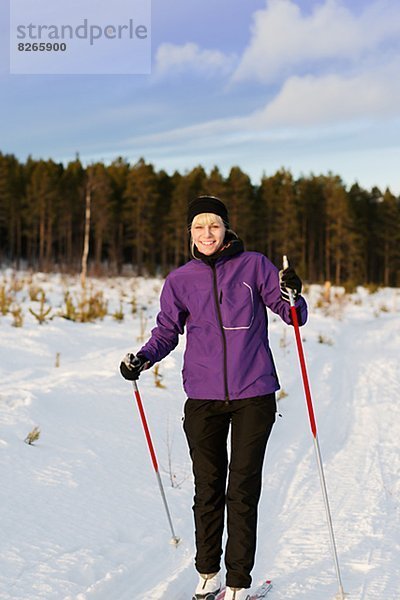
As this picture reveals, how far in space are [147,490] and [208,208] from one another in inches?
94.2

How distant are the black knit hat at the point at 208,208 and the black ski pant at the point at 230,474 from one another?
94 cm

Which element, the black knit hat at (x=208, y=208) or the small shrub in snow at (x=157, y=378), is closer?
the black knit hat at (x=208, y=208)

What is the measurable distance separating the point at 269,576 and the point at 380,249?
5298 cm

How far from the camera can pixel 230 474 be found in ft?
8.98

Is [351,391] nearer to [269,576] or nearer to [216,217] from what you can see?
[269,576]

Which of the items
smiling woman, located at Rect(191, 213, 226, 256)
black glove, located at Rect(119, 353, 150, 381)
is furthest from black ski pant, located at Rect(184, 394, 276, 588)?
smiling woman, located at Rect(191, 213, 226, 256)

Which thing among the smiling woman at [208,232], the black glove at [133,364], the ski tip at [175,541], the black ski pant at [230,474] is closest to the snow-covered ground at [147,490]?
the ski tip at [175,541]

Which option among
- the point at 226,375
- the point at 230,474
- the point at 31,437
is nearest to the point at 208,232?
the point at 226,375

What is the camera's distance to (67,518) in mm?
3510

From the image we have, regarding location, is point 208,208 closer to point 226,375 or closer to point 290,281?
point 290,281

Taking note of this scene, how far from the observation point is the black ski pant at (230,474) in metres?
2.68

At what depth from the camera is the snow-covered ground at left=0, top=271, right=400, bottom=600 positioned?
9.78ft

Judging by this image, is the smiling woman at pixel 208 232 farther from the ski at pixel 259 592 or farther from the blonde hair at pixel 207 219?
the ski at pixel 259 592

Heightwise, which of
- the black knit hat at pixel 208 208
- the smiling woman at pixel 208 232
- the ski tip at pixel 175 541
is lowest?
the ski tip at pixel 175 541
